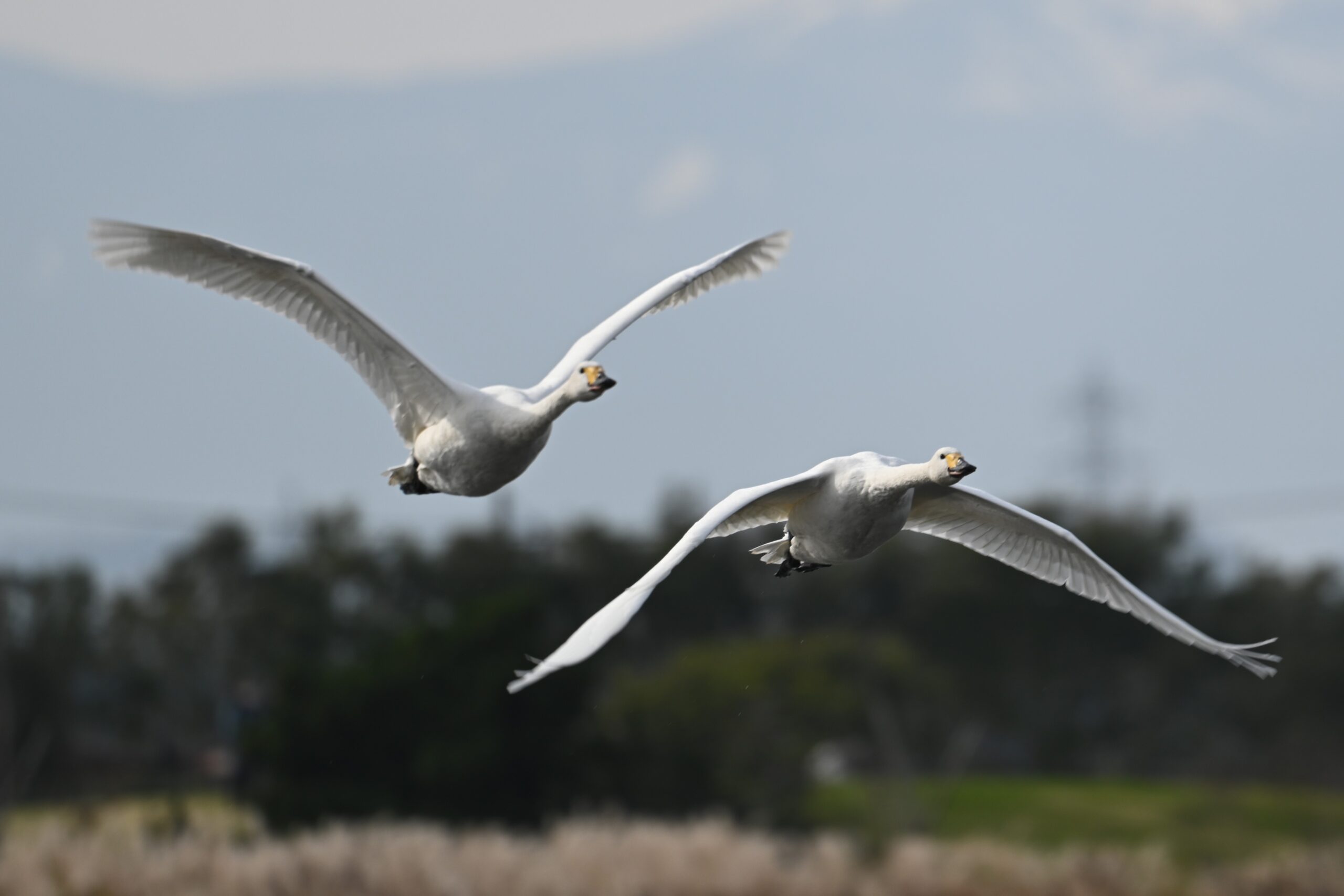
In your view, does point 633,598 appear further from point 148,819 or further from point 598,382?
point 148,819

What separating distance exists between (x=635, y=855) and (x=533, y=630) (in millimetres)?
11024

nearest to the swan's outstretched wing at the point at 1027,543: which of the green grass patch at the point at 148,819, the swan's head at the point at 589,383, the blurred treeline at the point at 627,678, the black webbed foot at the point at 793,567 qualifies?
the black webbed foot at the point at 793,567

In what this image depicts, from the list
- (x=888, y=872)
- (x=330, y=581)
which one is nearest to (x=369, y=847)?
(x=888, y=872)

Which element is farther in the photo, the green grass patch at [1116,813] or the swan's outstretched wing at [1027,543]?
the green grass patch at [1116,813]

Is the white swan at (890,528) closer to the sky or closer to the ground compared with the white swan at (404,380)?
closer to the ground

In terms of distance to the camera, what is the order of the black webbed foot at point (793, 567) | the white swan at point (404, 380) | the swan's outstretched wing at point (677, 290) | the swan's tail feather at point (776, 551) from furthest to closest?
the swan's outstretched wing at point (677, 290), the swan's tail feather at point (776, 551), the black webbed foot at point (793, 567), the white swan at point (404, 380)

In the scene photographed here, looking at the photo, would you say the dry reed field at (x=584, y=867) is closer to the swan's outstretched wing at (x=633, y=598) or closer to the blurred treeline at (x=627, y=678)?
the blurred treeline at (x=627, y=678)

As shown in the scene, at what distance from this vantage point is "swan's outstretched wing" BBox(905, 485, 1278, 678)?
10672mm

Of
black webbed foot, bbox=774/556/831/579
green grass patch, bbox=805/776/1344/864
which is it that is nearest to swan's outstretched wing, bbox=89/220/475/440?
black webbed foot, bbox=774/556/831/579

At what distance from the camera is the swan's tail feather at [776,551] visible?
34.6 ft

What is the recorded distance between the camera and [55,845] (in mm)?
23328

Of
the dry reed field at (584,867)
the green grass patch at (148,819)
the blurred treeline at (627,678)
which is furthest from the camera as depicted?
the blurred treeline at (627,678)

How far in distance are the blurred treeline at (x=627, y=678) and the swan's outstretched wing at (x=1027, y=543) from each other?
2120 cm

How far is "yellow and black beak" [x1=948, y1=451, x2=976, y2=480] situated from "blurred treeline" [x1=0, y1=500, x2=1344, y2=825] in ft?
74.7
